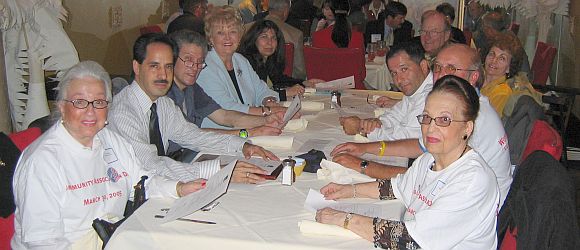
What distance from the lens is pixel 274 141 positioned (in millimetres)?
3229

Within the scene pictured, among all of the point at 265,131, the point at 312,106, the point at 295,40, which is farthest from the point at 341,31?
the point at 265,131

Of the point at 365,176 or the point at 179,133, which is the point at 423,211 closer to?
the point at 365,176

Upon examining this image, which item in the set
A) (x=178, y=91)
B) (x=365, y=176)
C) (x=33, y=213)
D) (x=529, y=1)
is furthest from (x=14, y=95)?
(x=529, y=1)

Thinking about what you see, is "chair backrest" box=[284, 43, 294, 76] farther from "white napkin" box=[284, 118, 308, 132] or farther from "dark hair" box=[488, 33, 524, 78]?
"white napkin" box=[284, 118, 308, 132]

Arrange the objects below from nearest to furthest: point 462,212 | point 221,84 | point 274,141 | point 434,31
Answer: point 462,212
point 274,141
point 221,84
point 434,31

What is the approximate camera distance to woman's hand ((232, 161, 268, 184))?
2.61 metres

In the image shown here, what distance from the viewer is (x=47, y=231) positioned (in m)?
2.10

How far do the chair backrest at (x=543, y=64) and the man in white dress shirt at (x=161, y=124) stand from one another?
3.93 m

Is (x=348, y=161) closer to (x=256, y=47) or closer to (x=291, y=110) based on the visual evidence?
(x=291, y=110)

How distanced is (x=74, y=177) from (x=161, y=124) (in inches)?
38.9

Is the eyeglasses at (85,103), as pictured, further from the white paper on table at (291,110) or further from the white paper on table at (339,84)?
the white paper on table at (339,84)

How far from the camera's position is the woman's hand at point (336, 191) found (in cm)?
241

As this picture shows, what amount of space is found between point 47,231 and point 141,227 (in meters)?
0.30

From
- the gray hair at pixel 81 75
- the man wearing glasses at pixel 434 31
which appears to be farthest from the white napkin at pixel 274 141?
the man wearing glasses at pixel 434 31
